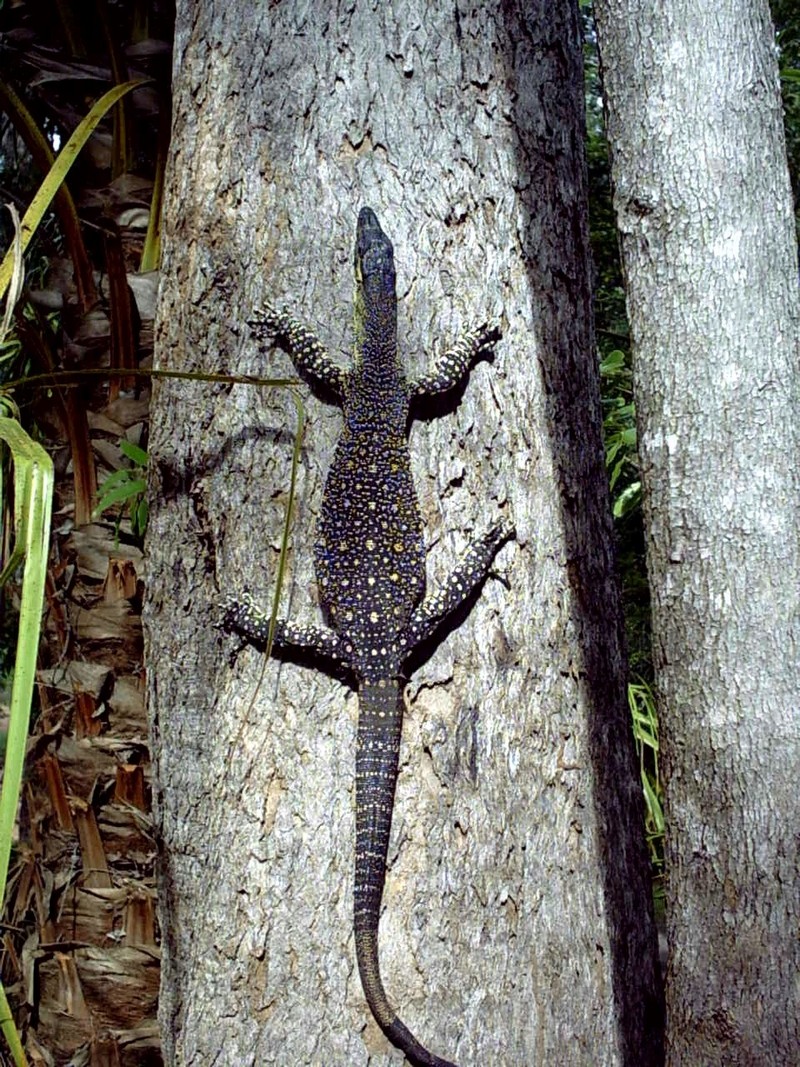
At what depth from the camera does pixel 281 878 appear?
1.82 m

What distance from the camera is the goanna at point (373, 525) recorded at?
6.14 ft

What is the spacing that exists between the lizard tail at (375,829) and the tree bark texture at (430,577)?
0.03 m

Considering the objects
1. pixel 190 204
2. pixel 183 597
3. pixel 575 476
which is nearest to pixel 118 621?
pixel 183 597

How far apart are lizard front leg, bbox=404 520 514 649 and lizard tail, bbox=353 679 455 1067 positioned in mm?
103

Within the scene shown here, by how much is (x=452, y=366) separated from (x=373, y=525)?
336 mm

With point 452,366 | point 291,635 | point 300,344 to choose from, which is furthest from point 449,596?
point 300,344

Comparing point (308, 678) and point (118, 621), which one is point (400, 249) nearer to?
point (308, 678)

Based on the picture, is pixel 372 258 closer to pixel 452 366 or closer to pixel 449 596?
pixel 452 366

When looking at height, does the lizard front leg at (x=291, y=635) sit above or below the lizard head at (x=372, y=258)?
below

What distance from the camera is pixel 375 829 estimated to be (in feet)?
5.90

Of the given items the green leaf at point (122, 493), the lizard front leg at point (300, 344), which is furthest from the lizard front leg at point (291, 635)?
the green leaf at point (122, 493)

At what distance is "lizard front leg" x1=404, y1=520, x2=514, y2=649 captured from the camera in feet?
6.19

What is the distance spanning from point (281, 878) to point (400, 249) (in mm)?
1177

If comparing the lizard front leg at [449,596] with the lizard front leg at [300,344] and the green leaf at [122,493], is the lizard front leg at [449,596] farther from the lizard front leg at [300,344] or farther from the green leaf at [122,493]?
the green leaf at [122,493]
